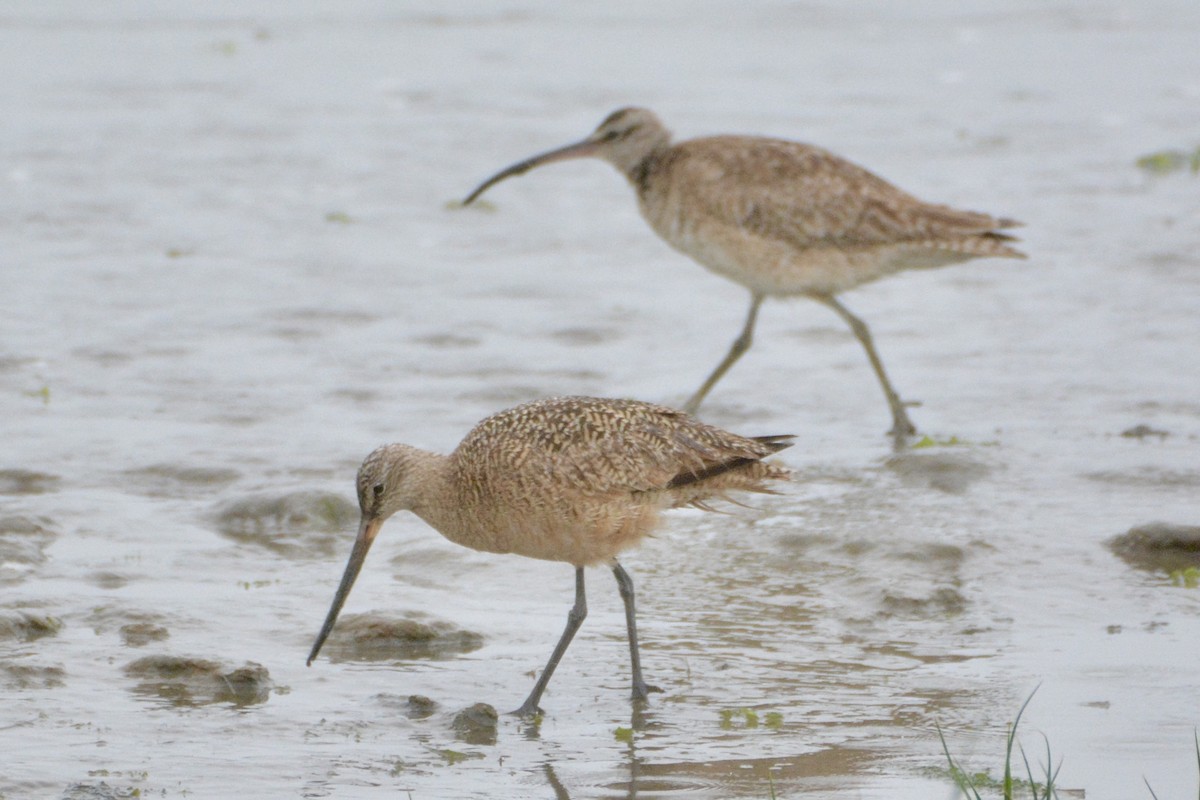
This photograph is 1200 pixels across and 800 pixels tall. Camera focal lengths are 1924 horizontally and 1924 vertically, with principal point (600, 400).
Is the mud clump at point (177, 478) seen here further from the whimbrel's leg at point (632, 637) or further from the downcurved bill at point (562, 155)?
the downcurved bill at point (562, 155)

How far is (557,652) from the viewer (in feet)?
17.6

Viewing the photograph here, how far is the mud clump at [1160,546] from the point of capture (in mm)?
6461

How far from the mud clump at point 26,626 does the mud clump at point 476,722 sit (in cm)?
134

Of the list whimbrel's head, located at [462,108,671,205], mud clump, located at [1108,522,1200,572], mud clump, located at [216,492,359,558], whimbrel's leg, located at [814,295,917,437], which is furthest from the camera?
whimbrel's head, located at [462,108,671,205]

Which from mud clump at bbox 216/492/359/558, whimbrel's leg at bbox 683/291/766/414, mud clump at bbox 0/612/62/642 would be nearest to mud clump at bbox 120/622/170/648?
mud clump at bbox 0/612/62/642

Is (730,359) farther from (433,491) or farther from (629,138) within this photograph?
(433,491)

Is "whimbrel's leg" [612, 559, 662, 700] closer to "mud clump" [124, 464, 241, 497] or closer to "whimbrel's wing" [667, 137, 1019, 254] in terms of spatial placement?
"mud clump" [124, 464, 241, 497]

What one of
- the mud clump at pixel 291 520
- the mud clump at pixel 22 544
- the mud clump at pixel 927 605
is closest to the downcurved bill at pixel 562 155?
the mud clump at pixel 291 520

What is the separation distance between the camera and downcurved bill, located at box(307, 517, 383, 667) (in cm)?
538

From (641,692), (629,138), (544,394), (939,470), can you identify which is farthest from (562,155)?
(641,692)

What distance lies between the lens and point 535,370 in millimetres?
8945

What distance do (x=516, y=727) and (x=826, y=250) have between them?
3885 millimetres

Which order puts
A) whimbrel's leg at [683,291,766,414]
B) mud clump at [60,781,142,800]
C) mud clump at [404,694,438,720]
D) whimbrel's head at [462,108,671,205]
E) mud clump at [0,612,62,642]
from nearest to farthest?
mud clump at [60,781,142,800], mud clump at [404,694,438,720], mud clump at [0,612,62,642], whimbrel's leg at [683,291,766,414], whimbrel's head at [462,108,671,205]

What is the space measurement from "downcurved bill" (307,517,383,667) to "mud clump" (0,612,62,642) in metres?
0.80
